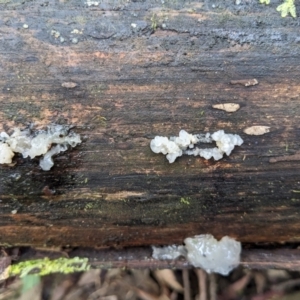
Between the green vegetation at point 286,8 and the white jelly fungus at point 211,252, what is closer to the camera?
the green vegetation at point 286,8

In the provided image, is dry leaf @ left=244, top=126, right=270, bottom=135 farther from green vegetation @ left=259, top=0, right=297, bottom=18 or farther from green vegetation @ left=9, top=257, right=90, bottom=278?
green vegetation @ left=9, top=257, right=90, bottom=278

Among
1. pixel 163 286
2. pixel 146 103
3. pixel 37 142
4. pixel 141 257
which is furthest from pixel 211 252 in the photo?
pixel 37 142

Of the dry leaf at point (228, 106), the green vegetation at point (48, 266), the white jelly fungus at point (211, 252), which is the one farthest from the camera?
the green vegetation at point (48, 266)

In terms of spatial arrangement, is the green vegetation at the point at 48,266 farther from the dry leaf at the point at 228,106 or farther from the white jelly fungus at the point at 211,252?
the dry leaf at the point at 228,106

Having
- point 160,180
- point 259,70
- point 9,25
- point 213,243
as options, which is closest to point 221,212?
point 213,243

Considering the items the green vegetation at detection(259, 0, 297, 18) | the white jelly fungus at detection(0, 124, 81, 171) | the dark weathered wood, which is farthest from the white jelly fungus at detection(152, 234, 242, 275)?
the green vegetation at detection(259, 0, 297, 18)

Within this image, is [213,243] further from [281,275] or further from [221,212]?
[281,275]

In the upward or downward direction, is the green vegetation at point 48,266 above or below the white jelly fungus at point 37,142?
below

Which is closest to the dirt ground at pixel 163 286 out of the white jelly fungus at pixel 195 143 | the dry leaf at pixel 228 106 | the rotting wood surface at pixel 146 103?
the rotting wood surface at pixel 146 103
